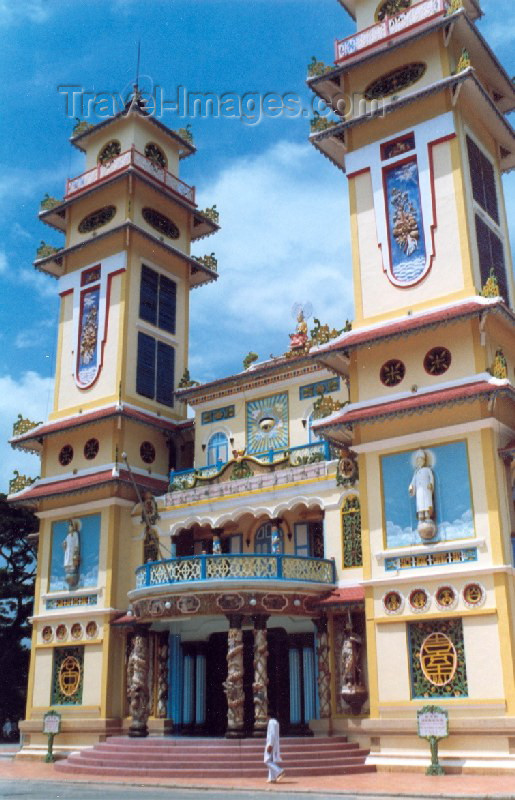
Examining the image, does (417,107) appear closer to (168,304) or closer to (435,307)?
(435,307)

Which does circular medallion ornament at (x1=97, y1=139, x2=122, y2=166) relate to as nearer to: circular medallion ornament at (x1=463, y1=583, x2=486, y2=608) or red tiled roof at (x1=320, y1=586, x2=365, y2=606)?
red tiled roof at (x1=320, y1=586, x2=365, y2=606)

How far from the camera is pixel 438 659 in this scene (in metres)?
19.0

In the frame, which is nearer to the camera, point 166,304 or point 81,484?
point 81,484

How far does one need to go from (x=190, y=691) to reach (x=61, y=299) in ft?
49.5

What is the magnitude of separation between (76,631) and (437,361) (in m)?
14.1

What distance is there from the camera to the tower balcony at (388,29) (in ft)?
77.8

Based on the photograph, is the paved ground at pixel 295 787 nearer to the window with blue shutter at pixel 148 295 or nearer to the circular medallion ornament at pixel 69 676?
the circular medallion ornament at pixel 69 676

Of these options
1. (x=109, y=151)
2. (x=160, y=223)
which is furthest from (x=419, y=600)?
(x=109, y=151)

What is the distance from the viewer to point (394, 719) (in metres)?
19.2

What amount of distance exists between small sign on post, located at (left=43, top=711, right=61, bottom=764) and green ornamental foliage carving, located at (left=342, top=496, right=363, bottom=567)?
31.7ft

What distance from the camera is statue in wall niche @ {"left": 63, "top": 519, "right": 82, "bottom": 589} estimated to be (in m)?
27.1

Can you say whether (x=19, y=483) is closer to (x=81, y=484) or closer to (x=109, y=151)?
(x=81, y=484)

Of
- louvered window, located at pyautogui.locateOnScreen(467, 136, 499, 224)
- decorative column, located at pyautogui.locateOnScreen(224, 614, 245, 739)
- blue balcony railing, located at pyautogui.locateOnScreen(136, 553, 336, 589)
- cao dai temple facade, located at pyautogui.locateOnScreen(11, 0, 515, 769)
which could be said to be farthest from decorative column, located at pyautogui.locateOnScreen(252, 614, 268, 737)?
louvered window, located at pyautogui.locateOnScreen(467, 136, 499, 224)

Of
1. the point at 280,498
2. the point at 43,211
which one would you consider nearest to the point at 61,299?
the point at 43,211
